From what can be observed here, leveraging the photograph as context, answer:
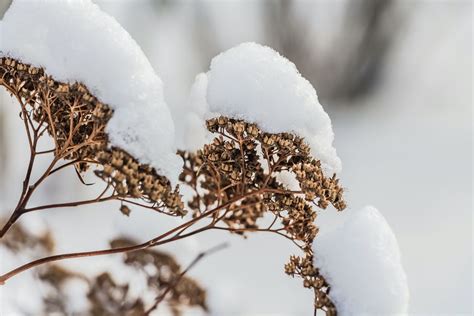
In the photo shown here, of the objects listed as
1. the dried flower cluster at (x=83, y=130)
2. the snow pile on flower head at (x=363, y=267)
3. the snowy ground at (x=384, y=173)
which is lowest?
the snow pile on flower head at (x=363, y=267)

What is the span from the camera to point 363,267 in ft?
2.89

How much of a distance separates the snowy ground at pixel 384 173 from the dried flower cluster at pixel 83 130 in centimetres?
78

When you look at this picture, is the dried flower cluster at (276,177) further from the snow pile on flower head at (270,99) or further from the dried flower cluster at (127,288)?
the dried flower cluster at (127,288)

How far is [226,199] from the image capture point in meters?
1.12

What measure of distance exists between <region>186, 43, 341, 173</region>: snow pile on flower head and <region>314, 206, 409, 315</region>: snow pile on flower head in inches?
4.7

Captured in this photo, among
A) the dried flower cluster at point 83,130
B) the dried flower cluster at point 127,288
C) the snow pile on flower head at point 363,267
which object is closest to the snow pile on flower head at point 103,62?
the dried flower cluster at point 83,130

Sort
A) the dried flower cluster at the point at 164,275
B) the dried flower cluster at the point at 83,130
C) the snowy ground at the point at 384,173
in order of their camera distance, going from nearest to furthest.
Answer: the dried flower cluster at the point at 83,130
the dried flower cluster at the point at 164,275
the snowy ground at the point at 384,173

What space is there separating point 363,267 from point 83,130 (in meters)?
0.54

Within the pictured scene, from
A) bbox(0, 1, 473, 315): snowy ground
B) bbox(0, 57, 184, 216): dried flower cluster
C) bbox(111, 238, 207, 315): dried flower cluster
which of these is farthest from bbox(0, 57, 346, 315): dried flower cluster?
bbox(0, 1, 473, 315): snowy ground

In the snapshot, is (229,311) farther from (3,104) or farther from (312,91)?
(3,104)

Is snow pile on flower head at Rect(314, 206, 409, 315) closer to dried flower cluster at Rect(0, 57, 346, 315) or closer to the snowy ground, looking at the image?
dried flower cluster at Rect(0, 57, 346, 315)

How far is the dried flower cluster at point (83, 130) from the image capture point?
83cm

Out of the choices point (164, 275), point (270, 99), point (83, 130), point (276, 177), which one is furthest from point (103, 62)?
point (164, 275)

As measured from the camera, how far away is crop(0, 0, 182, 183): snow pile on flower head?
33.8 inches
